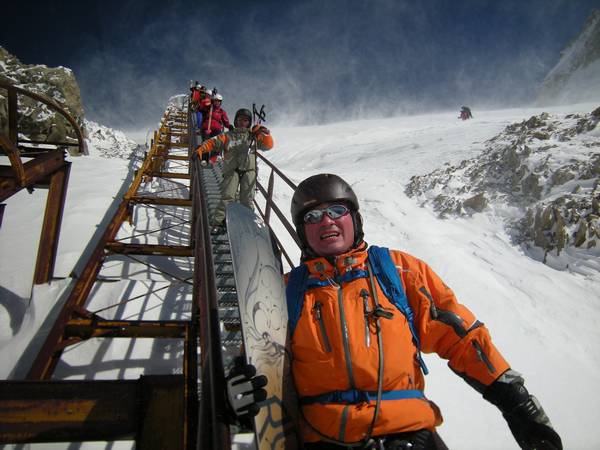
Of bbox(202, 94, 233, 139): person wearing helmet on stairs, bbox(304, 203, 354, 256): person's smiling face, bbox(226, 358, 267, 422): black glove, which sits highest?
bbox(202, 94, 233, 139): person wearing helmet on stairs

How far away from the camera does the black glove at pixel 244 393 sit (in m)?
1.05

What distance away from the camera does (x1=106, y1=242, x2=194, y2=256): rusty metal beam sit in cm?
477

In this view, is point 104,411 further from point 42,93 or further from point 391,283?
point 42,93

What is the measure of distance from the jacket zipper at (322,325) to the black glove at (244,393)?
59cm

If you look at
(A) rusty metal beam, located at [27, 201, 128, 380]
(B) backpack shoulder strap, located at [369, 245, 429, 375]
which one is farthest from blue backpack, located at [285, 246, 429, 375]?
(A) rusty metal beam, located at [27, 201, 128, 380]

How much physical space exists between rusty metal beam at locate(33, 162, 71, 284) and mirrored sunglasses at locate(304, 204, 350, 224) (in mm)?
4573

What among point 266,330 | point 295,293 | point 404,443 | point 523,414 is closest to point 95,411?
point 266,330

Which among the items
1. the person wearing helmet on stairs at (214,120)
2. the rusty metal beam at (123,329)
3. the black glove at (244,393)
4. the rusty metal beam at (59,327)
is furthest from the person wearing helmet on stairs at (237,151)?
the person wearing helmet on stairs at (214,120)

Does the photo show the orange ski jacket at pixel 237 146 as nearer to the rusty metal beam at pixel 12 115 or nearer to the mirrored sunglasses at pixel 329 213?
the rusty metal beam at pixel 12 115

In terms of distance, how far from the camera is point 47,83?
785 inches

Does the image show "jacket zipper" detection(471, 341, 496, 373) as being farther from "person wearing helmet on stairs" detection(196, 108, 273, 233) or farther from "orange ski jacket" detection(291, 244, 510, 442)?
"person wearing helmet on stairs" detection(196, 108, 273, 233)

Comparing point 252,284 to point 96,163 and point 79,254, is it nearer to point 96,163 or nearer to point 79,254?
point 79,254

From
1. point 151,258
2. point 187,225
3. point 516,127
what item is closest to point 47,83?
point 187,225

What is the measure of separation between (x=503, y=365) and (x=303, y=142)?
36049 mm
